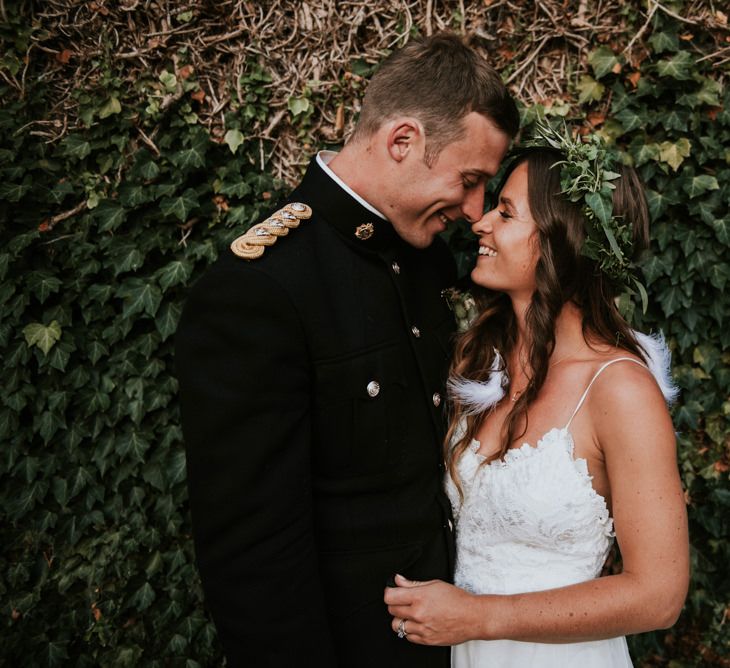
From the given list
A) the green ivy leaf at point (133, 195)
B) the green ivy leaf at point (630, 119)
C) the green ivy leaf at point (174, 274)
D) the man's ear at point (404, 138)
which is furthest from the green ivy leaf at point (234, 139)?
the green ivy leaf at point (630, 119)

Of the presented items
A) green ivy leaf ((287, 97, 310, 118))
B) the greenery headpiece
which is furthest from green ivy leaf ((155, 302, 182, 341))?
the greenery headpiece

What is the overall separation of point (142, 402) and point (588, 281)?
218 centimetres

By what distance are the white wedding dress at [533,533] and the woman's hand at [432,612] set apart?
0.20 meters

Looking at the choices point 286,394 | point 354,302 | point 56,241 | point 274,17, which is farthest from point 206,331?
point 274,17

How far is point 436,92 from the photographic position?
1.87m

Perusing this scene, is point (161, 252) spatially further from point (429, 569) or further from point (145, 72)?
point (429, 569)

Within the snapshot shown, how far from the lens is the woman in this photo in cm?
173

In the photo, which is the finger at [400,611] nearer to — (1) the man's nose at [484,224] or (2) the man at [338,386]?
(2) the man at [338,386]

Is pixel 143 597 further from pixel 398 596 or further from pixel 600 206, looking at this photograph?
pixel 600 206

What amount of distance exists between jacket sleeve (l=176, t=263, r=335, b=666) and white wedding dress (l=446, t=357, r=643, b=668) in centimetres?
65

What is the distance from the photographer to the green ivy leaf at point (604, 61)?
2646 millimetres

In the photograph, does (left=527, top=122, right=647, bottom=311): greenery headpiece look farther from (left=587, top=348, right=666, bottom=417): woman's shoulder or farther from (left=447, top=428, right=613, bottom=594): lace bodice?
(left=447, top=428, right=613, bottom=594): lace bodice

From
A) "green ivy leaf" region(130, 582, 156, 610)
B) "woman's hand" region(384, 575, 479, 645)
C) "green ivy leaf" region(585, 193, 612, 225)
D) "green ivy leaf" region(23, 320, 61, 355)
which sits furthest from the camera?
"green ivy leaf" region(130, 582, 156, 610)

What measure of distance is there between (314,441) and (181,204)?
61.6 inches
